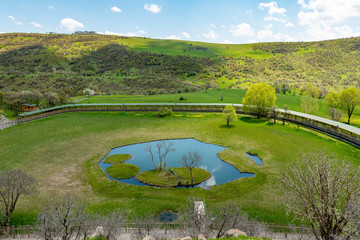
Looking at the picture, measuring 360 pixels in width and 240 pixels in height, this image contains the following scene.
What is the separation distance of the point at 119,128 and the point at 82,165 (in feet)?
69.6

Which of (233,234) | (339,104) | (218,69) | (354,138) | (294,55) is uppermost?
(294,55)

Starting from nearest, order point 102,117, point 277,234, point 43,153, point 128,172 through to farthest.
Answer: point 277,234, point 128,172, point 43,153, point 102,117

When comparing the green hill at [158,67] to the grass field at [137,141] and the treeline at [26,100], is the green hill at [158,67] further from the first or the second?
the grass field at [137,141]

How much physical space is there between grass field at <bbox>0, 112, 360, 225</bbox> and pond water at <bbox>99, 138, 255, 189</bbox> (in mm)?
1598

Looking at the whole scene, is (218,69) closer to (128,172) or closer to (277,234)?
(128,172)

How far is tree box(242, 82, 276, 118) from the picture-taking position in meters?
60.9

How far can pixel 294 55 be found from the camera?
6476 inches

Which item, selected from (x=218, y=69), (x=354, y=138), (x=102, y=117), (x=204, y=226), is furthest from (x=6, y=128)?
(x=218, y=69)

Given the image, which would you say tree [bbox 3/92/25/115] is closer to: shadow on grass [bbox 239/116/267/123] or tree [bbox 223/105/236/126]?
tree [bbox 223/105/236/126]

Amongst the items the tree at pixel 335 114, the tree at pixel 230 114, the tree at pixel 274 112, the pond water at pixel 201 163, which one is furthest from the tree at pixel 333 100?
the pond water at pixel 201 163

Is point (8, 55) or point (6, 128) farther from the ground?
point (8, 55)

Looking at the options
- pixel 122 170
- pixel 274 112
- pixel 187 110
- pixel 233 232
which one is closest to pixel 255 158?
pixel 233 232

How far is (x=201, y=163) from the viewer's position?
3675cm

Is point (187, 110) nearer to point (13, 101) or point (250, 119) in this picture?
point (250, 119)
